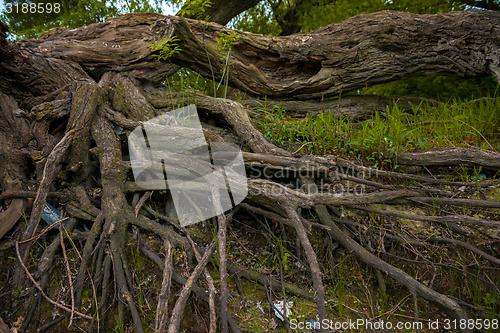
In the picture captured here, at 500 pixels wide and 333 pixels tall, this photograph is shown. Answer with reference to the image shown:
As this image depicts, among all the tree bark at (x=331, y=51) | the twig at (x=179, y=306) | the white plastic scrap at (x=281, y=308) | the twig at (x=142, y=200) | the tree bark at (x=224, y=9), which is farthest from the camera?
the tree bark at (x=224, y=9)

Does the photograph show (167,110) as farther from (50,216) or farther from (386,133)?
(386,133)

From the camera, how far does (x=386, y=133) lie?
110 inches

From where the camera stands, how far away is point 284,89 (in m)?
3.84

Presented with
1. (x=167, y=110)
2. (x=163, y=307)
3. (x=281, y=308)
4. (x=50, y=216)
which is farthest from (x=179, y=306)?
(x=167, y=110)

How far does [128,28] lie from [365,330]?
4.13 m

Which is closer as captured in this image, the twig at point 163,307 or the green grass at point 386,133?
the twig at point 163,307

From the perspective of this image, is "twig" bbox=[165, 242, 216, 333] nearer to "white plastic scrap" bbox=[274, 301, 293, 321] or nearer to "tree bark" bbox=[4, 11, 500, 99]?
"white plastic scrap" bbox=[274, 301, 293, 321]

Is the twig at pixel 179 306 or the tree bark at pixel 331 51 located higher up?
the tree bark at pixel 331 51

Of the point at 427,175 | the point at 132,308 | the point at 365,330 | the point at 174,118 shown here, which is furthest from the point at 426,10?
the point at 132,308

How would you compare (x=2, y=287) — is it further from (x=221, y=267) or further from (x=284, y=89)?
(x=284, y=89)

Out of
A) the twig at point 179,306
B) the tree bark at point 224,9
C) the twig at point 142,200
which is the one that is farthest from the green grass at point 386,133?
the tree bark at point 224,9

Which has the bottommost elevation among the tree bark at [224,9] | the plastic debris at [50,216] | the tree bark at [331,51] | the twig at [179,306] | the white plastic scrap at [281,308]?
the white plastic scrap at [281,308]

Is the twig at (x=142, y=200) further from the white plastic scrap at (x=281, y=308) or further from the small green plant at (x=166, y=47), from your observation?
the small green plant at (x=166, y=47)

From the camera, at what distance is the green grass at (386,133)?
102 inches
